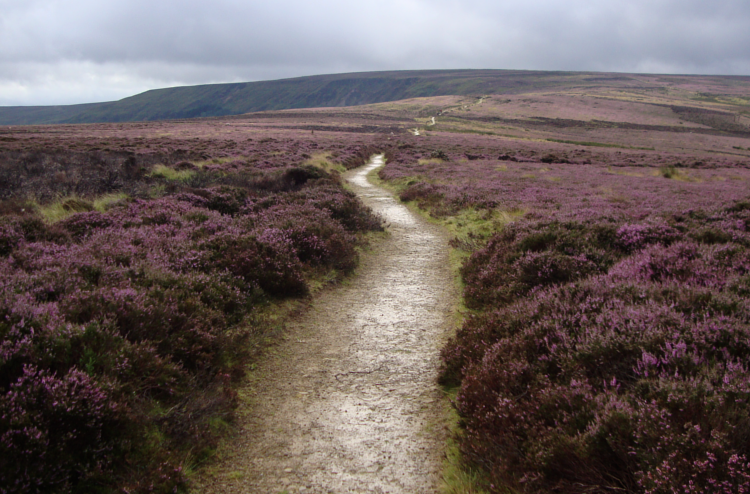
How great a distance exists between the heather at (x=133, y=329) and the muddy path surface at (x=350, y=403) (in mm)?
434

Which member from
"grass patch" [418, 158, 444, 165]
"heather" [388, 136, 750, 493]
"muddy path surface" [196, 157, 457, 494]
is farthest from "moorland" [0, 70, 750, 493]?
"grass patch" [418, 158, 444, 165]

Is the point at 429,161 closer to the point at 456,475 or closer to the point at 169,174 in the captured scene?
the point at 169,174

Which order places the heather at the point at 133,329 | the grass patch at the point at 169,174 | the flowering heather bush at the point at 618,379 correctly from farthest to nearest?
the grass patch at the point at 169,174
the heather at the point at 133,329
the flowering heather bush at the point at 618,379

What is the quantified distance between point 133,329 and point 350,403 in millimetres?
2680

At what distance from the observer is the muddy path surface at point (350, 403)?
12.2 feet

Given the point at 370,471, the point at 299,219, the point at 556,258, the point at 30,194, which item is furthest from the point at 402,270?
the point at 30,194

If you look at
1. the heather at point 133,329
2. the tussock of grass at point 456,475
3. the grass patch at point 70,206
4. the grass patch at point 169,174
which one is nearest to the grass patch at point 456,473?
the tussock of grass at point 456,475

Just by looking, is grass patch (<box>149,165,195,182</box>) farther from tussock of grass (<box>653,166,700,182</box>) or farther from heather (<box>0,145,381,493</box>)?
tussock of grass (<box>653,166,700,182</box>)

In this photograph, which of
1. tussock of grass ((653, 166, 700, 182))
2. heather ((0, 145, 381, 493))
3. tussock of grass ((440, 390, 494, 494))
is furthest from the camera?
tussock of grass ((653, 166, 700, 182))

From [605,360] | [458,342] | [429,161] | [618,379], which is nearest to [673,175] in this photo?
[429,161]

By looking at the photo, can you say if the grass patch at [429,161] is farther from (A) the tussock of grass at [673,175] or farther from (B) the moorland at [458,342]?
(B) the moorland at [458,342]

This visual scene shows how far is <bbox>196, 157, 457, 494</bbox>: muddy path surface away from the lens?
3.73 metres

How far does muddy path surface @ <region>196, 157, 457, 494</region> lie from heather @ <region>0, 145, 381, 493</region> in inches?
17.1

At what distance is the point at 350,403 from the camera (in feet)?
15.9
